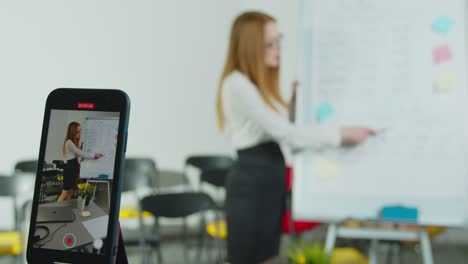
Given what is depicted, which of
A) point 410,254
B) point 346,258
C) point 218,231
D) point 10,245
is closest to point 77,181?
point 10,245

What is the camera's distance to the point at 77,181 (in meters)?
0.58

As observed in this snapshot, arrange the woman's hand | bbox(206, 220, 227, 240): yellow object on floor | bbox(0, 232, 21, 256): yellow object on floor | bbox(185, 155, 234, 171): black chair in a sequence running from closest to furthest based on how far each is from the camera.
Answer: the woman's hand < bbox(0, 232, 21, 256): yellow object on floor < bbox(206, 220, 227, 240): yellow object on floor < bbox(185, 155, 234, 171): black chair

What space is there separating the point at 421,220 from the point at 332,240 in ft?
1.00

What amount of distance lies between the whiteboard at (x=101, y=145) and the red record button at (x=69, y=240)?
6 centimetres

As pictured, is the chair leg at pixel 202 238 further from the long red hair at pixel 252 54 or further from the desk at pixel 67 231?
the desk at pixel 67 231

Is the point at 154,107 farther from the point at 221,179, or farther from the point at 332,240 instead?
the point at 332,240

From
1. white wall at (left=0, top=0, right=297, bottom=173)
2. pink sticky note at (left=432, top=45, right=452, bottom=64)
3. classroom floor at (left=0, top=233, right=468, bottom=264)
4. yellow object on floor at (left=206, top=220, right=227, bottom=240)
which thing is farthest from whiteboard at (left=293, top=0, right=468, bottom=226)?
classroom floor at (left=0, top=233, right=468, bottom=264)

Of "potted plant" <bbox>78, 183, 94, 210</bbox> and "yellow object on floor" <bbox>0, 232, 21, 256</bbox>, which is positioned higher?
"potted plant" <bbox>78, 183, 94, 210</bbox>

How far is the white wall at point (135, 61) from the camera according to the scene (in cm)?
323

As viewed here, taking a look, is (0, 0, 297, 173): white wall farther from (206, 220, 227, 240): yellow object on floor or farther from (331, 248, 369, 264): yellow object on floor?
(331, 248, 369, 264): yellow object on floor

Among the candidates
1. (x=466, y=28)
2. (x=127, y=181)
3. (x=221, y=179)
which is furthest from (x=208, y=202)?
(x=466, y=28)

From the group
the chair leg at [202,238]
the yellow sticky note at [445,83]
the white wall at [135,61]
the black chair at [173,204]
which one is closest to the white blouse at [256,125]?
the yellow sticky note at [445,83]

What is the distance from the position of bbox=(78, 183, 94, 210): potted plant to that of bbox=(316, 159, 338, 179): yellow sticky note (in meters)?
1.54

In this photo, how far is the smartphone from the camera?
1.81 ft
